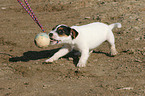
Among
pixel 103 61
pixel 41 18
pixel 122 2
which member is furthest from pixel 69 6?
pixel 103 61

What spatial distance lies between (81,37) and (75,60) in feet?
2.24

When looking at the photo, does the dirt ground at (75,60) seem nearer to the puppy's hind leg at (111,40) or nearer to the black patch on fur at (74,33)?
the puppy's hind leg at (111,40)

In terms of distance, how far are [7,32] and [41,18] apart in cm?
259

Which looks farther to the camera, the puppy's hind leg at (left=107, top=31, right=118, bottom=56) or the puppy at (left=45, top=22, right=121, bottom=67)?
the puppy's hind leg at (left=107, top=31, right=118, bottom=56)

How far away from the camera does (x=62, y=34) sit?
5.07 metres

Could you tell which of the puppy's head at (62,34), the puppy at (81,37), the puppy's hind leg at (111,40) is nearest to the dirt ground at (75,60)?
the puppy's hind leg at (111,40)

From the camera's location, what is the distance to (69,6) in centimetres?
1225

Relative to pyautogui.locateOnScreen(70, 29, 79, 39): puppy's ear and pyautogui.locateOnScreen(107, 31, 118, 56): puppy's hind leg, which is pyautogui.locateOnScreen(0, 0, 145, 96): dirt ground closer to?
pyautogui.locateOnScreen(107, 31, 118, 56): puppy's hind leg

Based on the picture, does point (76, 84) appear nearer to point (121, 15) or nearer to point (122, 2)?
point (121, 15)

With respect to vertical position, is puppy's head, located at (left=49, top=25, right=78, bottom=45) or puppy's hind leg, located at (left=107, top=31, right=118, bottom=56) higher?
puppy's head, located at (left=49, top=25, right=78, bottom=45)

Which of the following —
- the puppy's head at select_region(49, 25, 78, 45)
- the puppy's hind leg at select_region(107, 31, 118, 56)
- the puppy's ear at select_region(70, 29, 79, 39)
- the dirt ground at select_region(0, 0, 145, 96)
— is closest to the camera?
the dirt ground at select_region(0, 0, 145, 96)

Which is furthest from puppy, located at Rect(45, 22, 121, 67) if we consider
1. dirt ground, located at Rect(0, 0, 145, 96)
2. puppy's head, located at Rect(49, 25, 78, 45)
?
dirt ground, located at Rect(0, 0, 145, 96)

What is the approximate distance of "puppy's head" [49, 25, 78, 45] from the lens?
500cm

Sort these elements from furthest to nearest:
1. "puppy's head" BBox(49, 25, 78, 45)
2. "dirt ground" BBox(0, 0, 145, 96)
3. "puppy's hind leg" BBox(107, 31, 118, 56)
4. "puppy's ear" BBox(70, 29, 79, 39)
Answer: "puppy's hind leg" BBox(107, 31, 118, 56)
"puppy's ear" BBox(70, 29, 79, 39)
"puppy's head" BBox(49, 25, 78, 45)
"dirt ground" BBox(0, 0, 145, 96)
